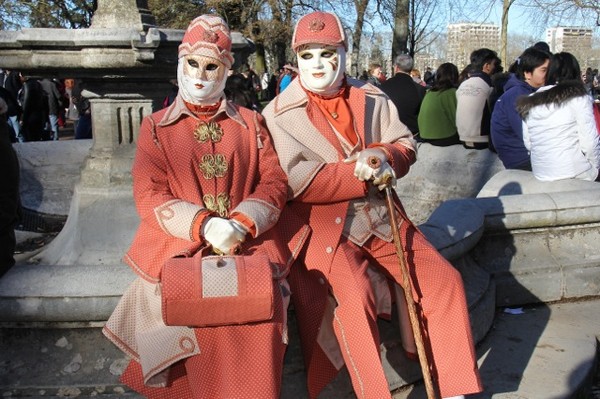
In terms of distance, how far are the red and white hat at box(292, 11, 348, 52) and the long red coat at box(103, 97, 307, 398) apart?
0.42 m

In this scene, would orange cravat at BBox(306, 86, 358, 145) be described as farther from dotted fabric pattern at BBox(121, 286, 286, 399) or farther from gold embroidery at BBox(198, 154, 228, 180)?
dotted fabric pattern at BBox(121, 286, 286, 399)

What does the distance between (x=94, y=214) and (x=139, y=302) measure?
6.77 ft

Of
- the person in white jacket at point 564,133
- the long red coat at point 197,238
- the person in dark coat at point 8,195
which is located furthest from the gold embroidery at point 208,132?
the person in white jacket at point 564,133

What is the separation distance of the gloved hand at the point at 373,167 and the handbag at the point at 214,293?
71 cm

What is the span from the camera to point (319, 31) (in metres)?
3.39

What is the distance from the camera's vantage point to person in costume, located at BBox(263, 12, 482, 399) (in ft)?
10.5

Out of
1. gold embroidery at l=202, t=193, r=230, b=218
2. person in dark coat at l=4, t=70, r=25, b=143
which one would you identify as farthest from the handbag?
person in dark coat at l=4, t=70, r=25, b=143

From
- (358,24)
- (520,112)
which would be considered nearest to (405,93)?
(520,112)

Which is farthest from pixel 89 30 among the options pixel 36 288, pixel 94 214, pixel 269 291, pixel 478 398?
pixel 478 398

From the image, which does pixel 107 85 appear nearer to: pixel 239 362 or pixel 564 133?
pixel 239 362

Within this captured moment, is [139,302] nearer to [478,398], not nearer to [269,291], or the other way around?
[269,291]

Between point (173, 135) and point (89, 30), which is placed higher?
point (89, 30)

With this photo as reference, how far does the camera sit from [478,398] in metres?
3.52

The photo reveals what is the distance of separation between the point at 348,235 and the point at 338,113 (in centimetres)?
58
